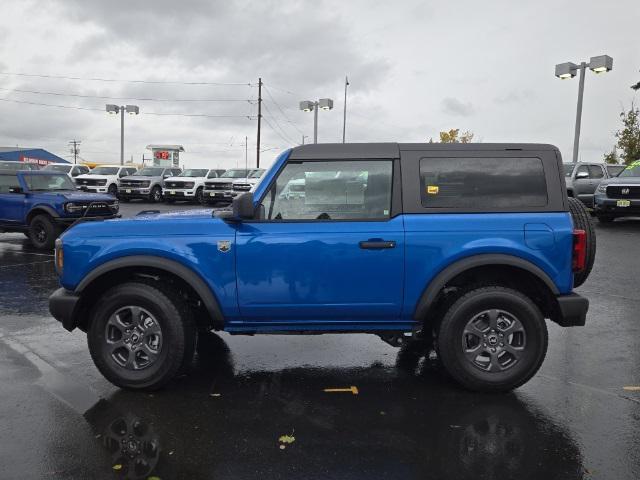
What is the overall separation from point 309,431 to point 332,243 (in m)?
1.32

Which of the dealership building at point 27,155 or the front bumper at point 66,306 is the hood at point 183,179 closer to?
the front bumper at point 66,306

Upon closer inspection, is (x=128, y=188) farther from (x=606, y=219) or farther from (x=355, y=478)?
(x=355, y=478)

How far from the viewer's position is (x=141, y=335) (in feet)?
13.6

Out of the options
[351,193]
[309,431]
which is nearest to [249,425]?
[309,431]

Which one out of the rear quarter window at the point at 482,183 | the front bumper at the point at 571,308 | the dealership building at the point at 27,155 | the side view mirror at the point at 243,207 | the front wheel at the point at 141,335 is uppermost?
the dealership building at the point at 27,155

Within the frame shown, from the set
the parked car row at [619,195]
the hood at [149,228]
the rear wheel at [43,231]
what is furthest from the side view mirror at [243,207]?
the parked car row at [619,195]

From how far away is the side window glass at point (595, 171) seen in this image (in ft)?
65.3

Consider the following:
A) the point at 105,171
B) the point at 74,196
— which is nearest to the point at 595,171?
the point at 74,196

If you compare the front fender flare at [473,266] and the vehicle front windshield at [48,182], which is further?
the vehicle front windshield at [48,182]

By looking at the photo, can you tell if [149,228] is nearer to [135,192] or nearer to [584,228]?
[584,228]

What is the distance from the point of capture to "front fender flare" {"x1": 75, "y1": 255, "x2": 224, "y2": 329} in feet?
13.2

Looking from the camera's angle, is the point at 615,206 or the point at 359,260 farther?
the point at 615,206

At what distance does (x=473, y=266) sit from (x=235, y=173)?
2446 cm

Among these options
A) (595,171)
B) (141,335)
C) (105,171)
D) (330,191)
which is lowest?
(141,335)
